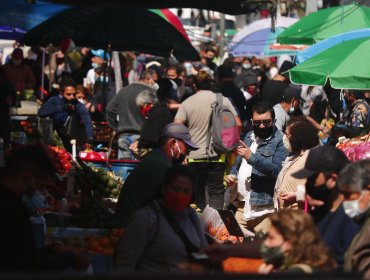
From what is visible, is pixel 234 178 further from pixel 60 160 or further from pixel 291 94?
pixel 291 94

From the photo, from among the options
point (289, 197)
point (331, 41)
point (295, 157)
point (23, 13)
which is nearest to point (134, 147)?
point (331, 41)

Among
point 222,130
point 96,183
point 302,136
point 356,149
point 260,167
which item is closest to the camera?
point 302,136

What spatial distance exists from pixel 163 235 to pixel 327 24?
12906 mm

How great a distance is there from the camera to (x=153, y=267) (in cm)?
713

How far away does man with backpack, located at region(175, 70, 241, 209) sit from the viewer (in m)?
14.1

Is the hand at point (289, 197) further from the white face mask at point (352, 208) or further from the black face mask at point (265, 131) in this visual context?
the white face mask at point (352, 208)

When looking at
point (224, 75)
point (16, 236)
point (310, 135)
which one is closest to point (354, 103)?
point (224, 75)

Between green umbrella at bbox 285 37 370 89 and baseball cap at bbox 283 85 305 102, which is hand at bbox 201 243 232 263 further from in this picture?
baseball cap at bbox 283 85 305 102

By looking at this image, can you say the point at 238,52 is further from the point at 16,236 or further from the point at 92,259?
the point at 16,236

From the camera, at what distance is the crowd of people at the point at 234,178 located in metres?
6.74

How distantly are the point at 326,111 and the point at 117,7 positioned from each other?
16.6 feet

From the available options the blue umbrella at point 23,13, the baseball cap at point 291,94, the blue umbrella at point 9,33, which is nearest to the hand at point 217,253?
the baseball cap at point 291,94

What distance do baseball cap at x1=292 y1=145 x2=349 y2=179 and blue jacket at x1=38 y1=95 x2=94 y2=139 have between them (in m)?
9.27

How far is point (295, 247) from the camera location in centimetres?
641
